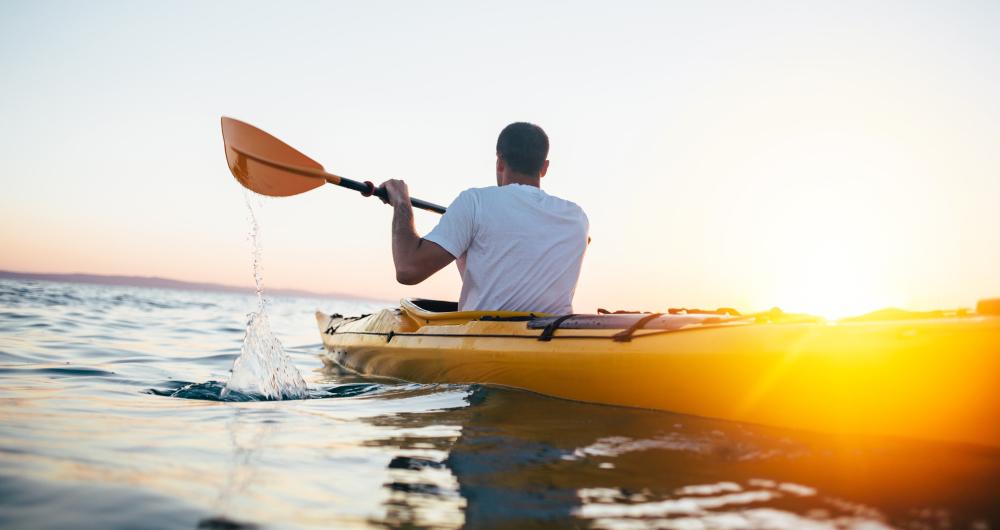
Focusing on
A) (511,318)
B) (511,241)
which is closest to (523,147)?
(511,241)

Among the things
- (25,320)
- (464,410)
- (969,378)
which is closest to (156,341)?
(25,320)

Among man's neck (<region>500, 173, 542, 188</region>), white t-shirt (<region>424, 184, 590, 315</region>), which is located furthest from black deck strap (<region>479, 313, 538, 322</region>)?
man's neck (<region>500, 173, 542, 188</region>)

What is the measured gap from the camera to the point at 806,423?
259 cm

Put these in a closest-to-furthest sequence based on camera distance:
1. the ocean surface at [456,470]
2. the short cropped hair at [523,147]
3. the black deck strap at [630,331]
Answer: the ocean surface at [456,470] < the black deck strap at [630,331] < the short cropped hair at [523,147]

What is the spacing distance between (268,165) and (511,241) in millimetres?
2728

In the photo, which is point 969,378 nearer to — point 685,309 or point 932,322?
point 932,322

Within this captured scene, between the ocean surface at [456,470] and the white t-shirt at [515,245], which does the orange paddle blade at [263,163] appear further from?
the ocean surface at [456,470]

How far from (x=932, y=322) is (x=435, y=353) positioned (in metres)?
2.68

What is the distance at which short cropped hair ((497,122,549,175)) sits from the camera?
397 cm

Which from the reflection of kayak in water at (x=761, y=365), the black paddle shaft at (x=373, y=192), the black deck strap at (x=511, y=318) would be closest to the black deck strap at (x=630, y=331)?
the reflection of kayak in water at (x=761, y=365)

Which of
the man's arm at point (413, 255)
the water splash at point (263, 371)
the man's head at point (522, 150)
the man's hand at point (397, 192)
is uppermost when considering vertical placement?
the man's head at point (522, 150)

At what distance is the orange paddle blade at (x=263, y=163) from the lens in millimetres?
5406

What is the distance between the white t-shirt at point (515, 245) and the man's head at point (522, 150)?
21 cm

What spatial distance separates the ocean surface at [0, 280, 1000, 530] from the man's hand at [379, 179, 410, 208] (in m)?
1.44
